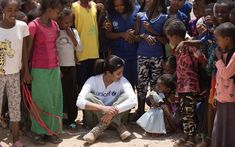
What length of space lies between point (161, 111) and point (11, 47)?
1.95m

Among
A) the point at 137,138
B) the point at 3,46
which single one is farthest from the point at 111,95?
the point at 3,46

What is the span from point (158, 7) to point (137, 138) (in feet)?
5.36

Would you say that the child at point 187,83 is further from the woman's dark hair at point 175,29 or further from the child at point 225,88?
the child at point 225,88

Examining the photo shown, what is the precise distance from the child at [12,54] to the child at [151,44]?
4.89 feet

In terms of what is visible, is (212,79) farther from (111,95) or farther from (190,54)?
(111,95)

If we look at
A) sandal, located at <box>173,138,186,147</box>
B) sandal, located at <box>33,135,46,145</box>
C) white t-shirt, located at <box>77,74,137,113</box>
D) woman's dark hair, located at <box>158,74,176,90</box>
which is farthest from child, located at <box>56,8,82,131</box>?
sandal, located at <box>173,138,186,147</box>

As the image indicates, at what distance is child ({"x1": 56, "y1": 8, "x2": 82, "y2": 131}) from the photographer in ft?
17.1

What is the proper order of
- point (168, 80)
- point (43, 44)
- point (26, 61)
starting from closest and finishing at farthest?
point (26, 61)
point (43, 44)
point (168, 80)

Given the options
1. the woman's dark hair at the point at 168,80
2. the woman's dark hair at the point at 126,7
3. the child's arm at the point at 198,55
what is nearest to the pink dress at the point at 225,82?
A: the child's arm at the point at 198,55

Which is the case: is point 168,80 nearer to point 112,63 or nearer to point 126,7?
point 112,63

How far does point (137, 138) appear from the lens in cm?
519

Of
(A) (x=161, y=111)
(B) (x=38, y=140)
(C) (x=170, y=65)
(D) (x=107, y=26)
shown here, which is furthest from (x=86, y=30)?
(B) (x=38, y=140)

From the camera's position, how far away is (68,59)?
5.30 m

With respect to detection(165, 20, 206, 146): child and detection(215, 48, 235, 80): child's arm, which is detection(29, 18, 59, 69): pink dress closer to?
detection(165, 20, 206, 146): child
